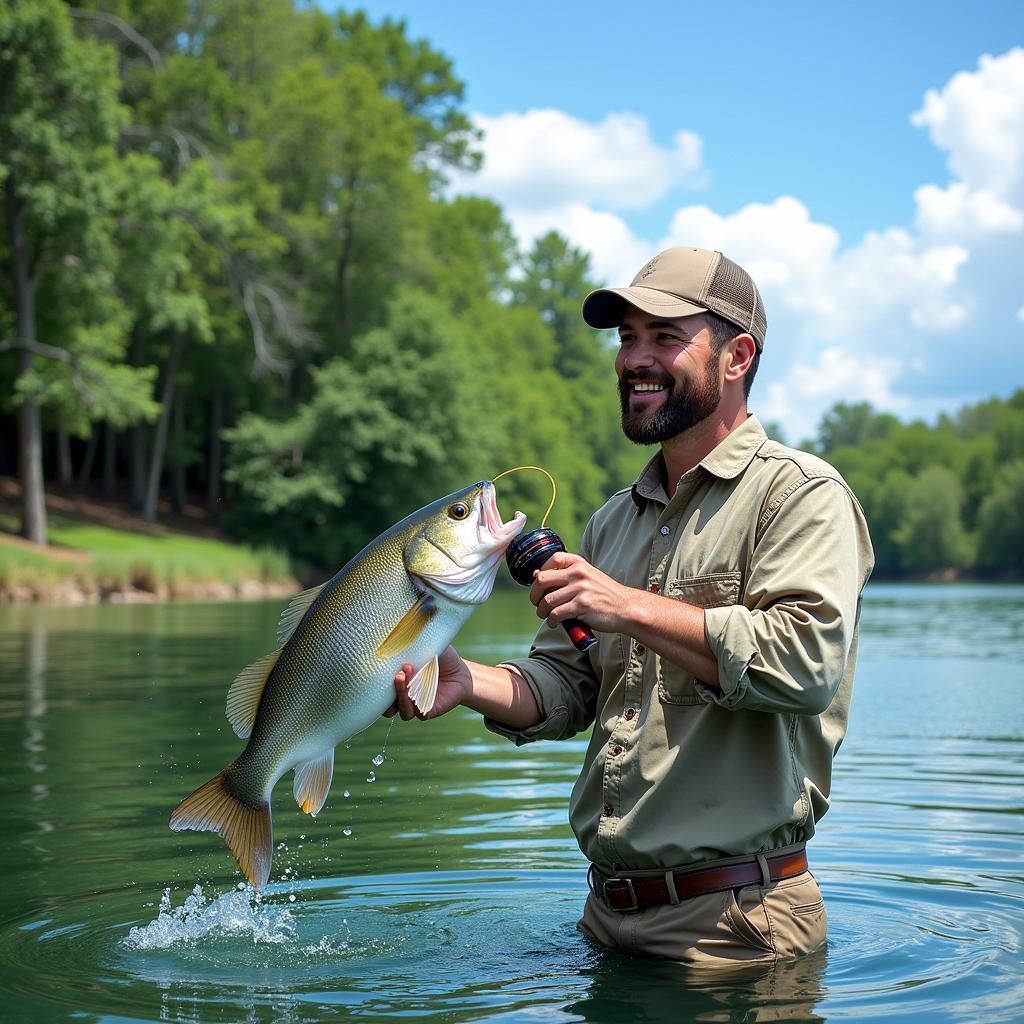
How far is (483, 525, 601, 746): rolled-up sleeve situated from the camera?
5031mm

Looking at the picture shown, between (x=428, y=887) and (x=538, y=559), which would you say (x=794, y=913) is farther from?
(x=428, y=887)

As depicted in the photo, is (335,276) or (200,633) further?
(335,276)

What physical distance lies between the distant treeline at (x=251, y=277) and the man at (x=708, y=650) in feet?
98.8

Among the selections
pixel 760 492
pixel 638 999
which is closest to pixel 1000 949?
pixel 638 999

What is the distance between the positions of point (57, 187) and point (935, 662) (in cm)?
2402

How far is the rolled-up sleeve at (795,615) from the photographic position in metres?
4.01

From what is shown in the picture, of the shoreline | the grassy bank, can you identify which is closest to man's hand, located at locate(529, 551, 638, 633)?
the grassy bank

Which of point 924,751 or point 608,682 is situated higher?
point 608,682

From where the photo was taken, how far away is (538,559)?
4.13 m

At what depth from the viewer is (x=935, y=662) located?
18.8m

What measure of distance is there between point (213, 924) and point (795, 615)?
115 inches

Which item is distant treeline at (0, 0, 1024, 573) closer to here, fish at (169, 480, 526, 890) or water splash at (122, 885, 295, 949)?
water splash at (122, 885, 295, 949)

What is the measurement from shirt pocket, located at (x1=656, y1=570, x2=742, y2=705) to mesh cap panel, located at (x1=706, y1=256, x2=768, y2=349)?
80 cm

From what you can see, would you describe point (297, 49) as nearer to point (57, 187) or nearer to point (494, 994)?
point (57, 187)
